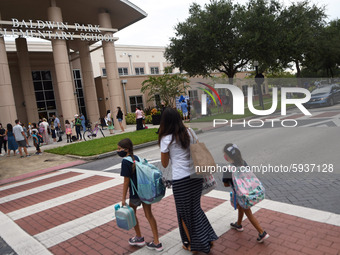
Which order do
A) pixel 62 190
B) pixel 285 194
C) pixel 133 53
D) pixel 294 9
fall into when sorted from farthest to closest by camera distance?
pixel 133 53, pixel 294 9, pixel 62 190, pixel 285 194

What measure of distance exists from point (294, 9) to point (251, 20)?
5275mm

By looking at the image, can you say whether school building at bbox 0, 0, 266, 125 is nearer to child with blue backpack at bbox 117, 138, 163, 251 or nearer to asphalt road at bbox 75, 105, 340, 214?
asphalt road at bbox 75, 105, 340, 214

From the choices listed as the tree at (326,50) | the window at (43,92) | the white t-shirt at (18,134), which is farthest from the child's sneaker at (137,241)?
the tree at (326,50)

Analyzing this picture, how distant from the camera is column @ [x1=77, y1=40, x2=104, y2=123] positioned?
27719 mm

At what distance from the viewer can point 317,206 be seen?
4.72 metres

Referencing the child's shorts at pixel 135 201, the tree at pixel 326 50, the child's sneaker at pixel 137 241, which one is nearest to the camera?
the child's shorts at pixel 135 201

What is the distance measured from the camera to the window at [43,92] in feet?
93.4

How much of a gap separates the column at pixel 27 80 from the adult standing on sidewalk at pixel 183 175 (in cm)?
2589

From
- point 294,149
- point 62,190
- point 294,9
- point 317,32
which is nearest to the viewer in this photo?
point 294,149

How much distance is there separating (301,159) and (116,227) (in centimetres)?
435

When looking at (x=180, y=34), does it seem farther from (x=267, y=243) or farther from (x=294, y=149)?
(x=267, y=243)

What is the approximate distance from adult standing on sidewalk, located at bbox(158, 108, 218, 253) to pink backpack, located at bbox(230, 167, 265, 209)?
19.8 inches

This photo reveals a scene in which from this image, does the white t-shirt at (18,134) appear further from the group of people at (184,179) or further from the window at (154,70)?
the window at (154,70)

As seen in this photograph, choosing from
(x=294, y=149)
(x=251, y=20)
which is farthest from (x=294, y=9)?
(x=294, y=149)
